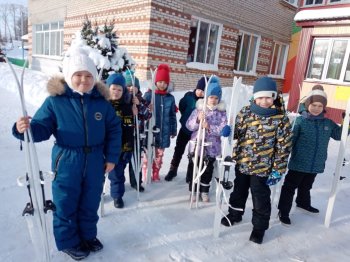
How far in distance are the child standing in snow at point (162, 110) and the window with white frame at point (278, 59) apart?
11617mm

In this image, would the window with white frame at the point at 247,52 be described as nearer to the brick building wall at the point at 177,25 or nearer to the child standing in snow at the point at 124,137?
the brick building wall at the point at 177,25

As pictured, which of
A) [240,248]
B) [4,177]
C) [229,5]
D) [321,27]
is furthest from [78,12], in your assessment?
[240,248]

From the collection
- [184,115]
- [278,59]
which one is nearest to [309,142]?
[184,115]

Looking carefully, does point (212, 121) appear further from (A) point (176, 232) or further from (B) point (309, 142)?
(A) point (176, 232)

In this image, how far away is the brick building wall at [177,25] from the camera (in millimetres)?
8633

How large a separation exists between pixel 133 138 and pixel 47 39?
1541cm

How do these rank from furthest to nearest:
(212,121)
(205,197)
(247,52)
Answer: (247,52)
(205,197)
(212,121)

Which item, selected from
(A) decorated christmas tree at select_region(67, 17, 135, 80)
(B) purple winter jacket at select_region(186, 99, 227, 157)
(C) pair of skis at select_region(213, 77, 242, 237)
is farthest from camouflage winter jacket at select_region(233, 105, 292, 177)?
(A) decorated christmas tree at select_region(67, 17, 135, 80)

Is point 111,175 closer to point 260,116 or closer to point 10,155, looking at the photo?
point 260,116

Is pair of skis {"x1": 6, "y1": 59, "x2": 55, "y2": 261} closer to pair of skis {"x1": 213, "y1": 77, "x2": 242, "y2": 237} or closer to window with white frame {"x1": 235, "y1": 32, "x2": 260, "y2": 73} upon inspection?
pair of skis {"x1": 213, "y1": 77, "x2": 242, "y2": 237}

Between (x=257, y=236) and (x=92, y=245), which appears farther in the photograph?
(x=257, y=236)

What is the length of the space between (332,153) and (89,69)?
596cm

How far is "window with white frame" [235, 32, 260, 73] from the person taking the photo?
39.0ft

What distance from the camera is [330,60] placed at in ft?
30.7
